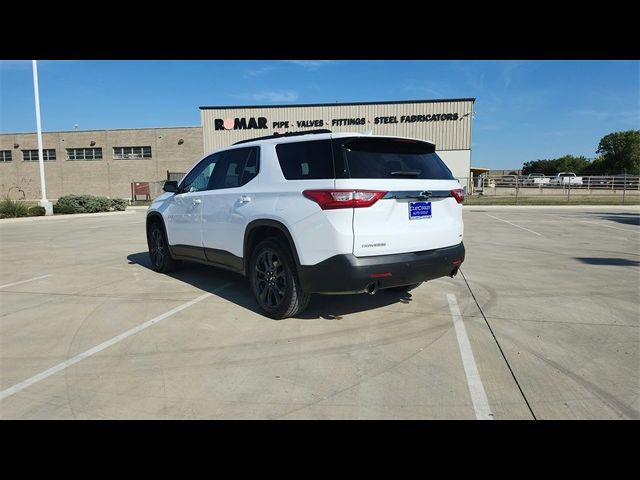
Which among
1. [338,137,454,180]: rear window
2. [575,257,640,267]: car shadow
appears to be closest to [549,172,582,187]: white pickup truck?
[575,257,640,267]: car shadow

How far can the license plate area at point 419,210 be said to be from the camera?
4234 millimetres

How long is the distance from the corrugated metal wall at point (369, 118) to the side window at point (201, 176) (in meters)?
32.5

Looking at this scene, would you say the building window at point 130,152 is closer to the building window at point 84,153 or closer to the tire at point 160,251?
the building window at point 84,153

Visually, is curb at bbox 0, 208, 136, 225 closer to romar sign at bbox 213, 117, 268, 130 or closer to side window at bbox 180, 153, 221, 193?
side window at bbox 180, 153, 221, 193

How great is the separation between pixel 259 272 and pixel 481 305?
270 centimetres

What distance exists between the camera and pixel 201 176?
6.21m

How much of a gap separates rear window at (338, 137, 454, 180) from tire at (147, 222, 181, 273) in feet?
13.1

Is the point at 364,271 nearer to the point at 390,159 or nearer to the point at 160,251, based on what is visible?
the point at 390,159

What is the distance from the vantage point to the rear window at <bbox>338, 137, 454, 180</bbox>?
4.06 meters

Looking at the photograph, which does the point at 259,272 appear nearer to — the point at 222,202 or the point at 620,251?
the point at 222,202

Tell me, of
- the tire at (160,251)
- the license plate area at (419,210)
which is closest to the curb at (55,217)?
the tire at (160,251)

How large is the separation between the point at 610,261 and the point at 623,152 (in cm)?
9995

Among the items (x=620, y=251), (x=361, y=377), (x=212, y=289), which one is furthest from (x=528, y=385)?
(x=620, y=251)
